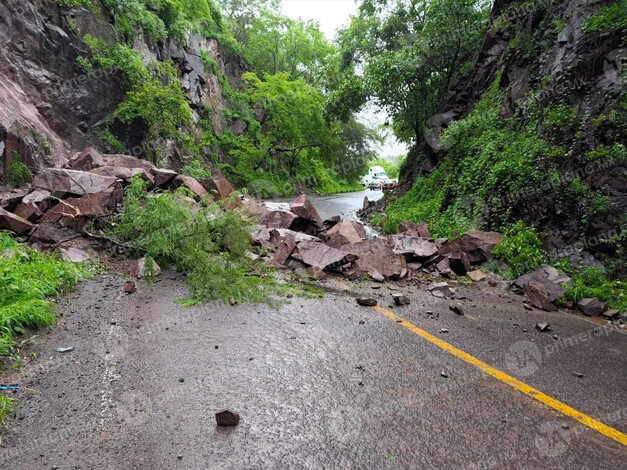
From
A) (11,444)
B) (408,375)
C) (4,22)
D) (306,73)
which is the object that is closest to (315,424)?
(408,375)

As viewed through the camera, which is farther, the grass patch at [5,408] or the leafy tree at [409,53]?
the leafy tree at [409,53]

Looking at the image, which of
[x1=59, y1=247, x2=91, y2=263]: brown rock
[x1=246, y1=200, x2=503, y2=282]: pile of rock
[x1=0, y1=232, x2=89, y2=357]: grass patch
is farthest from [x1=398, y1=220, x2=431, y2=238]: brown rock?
[x1=0, y1=232, x2=89, y2=357]: grass patch

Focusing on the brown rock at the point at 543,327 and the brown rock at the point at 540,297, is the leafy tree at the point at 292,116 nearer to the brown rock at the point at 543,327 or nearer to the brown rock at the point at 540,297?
the brown rock at the point at 540,297

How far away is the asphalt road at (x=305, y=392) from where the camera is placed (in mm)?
2252

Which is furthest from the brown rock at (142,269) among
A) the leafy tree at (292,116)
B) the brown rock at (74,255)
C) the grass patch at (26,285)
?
the leafy tree at (292,116)

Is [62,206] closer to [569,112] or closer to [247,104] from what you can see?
[569,112]

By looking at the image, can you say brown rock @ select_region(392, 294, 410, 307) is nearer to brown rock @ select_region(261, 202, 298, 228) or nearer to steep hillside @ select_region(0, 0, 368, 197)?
brown rock @ select_region(261, 202, 298, 228)

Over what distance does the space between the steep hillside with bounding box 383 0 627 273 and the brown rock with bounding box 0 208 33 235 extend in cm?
942

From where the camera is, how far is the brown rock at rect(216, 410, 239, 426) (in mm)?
2459

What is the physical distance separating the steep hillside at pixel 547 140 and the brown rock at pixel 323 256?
13.3 feet

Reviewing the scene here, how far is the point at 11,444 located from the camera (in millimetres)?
2277

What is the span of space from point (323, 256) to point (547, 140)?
6006 mm

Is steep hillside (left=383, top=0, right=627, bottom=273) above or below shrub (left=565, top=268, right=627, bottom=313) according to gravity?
above

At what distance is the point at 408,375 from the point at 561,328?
2.76 metres
